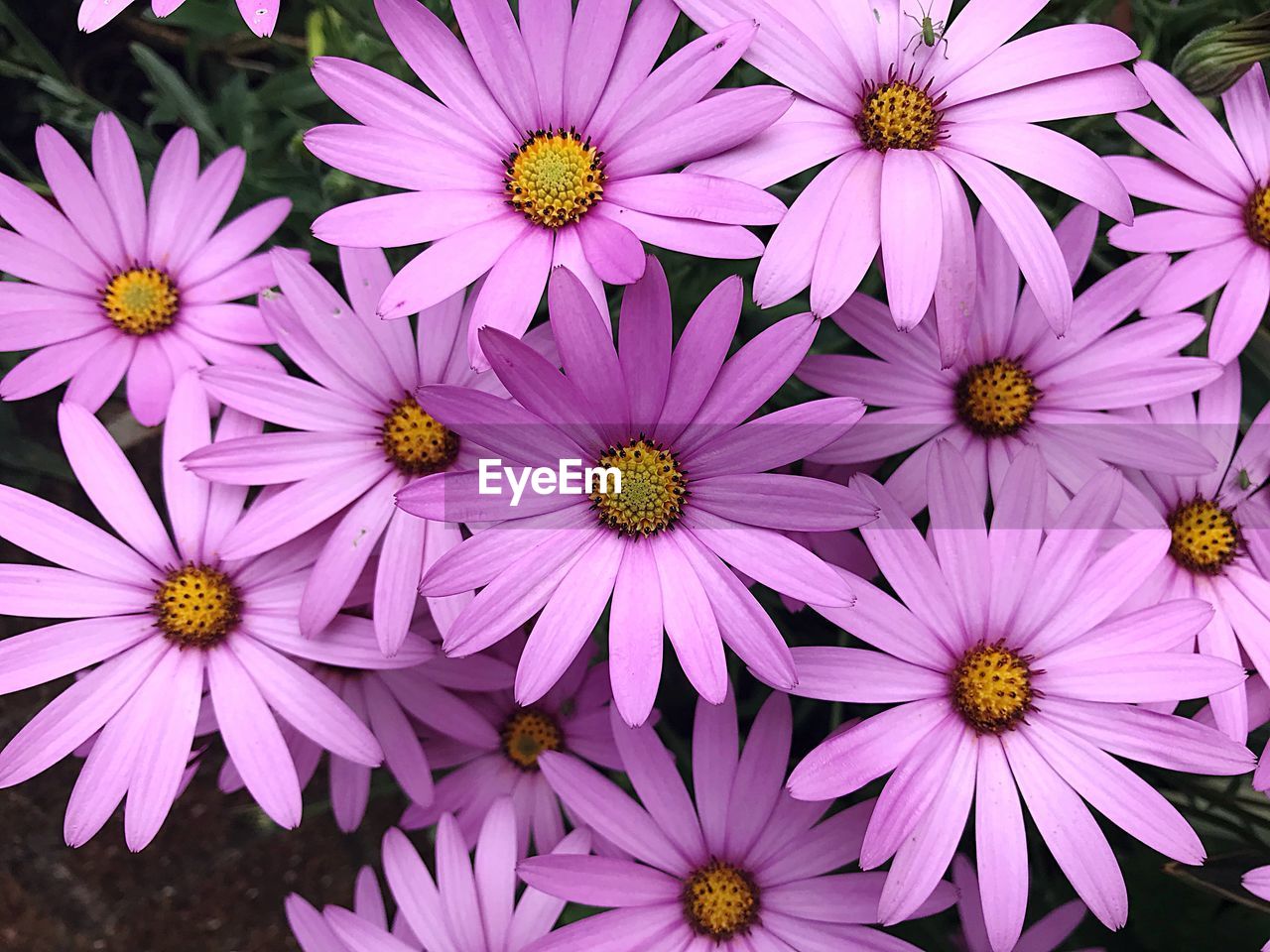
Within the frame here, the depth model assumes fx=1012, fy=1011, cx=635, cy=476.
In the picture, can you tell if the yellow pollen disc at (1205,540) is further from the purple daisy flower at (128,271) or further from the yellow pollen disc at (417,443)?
the purple daisy flower at (128,271)

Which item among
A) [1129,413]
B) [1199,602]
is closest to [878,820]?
[1199,602]

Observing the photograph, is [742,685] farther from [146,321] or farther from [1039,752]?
[146,321]

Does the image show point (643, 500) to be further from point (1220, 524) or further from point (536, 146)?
point (1220, 524)

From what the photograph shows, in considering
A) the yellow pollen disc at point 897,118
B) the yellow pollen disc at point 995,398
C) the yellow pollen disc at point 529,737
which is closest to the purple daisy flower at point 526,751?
the yellow pollen disc at point 529,737

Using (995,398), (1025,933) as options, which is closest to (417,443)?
(995,398)

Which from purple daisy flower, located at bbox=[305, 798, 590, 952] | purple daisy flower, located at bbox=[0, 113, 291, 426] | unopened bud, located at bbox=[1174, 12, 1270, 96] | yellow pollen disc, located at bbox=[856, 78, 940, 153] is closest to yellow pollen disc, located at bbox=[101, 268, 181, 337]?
purple daisy flower, located at bbox=[0, 113, 291, 426]

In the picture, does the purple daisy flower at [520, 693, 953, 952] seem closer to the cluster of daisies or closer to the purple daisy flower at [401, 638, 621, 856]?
the cluster of daisies
